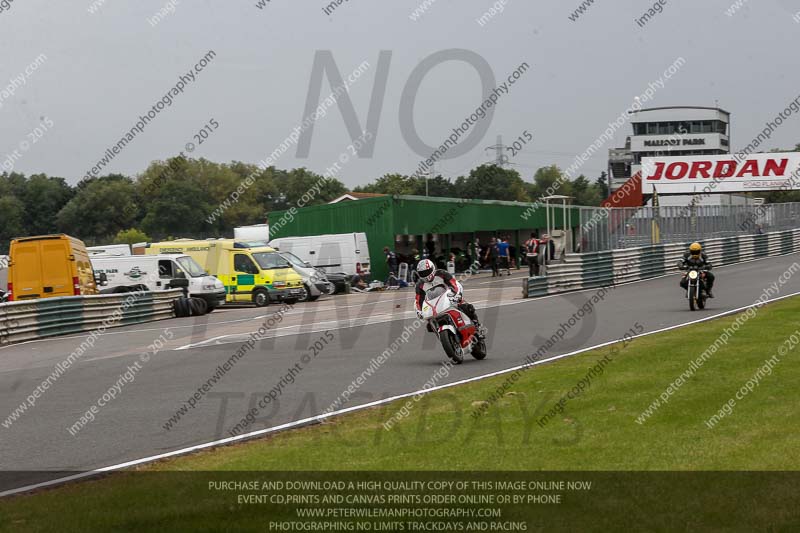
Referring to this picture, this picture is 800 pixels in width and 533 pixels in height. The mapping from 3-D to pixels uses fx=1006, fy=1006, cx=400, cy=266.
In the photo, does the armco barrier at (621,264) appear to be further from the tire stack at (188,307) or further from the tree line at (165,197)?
the tree line at (165,197)

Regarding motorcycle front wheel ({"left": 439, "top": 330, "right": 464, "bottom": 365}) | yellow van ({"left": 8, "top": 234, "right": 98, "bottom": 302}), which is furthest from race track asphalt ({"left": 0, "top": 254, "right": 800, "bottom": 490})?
yellow van ({"left": 8, "top": 234, "right": 98, "bottom": 302})

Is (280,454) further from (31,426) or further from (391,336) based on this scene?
(391,336)

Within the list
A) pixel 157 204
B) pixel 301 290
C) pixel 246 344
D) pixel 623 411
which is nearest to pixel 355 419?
pixel 623 411

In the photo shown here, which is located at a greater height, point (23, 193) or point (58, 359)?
point (23, 193)

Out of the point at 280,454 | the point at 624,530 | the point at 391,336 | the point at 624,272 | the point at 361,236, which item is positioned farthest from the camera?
the point at 361,236

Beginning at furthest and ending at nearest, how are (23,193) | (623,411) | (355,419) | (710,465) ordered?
1. (23,193)
2. (355,419)
3. (623,411)
4. (710,465)

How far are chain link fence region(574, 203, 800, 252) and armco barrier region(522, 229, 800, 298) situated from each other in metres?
0.82

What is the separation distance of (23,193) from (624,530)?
A: 3424 inches

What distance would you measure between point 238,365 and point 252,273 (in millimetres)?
19262

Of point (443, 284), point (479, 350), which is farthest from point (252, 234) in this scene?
point (443, 284)

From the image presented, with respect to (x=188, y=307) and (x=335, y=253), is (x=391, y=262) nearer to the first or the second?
(x=335, y=253)

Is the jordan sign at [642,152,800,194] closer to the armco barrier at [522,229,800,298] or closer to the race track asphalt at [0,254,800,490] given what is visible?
the armco barrier at [522,229,800,298]

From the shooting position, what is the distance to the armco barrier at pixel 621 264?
31.0 meters

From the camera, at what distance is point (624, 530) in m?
5.51
